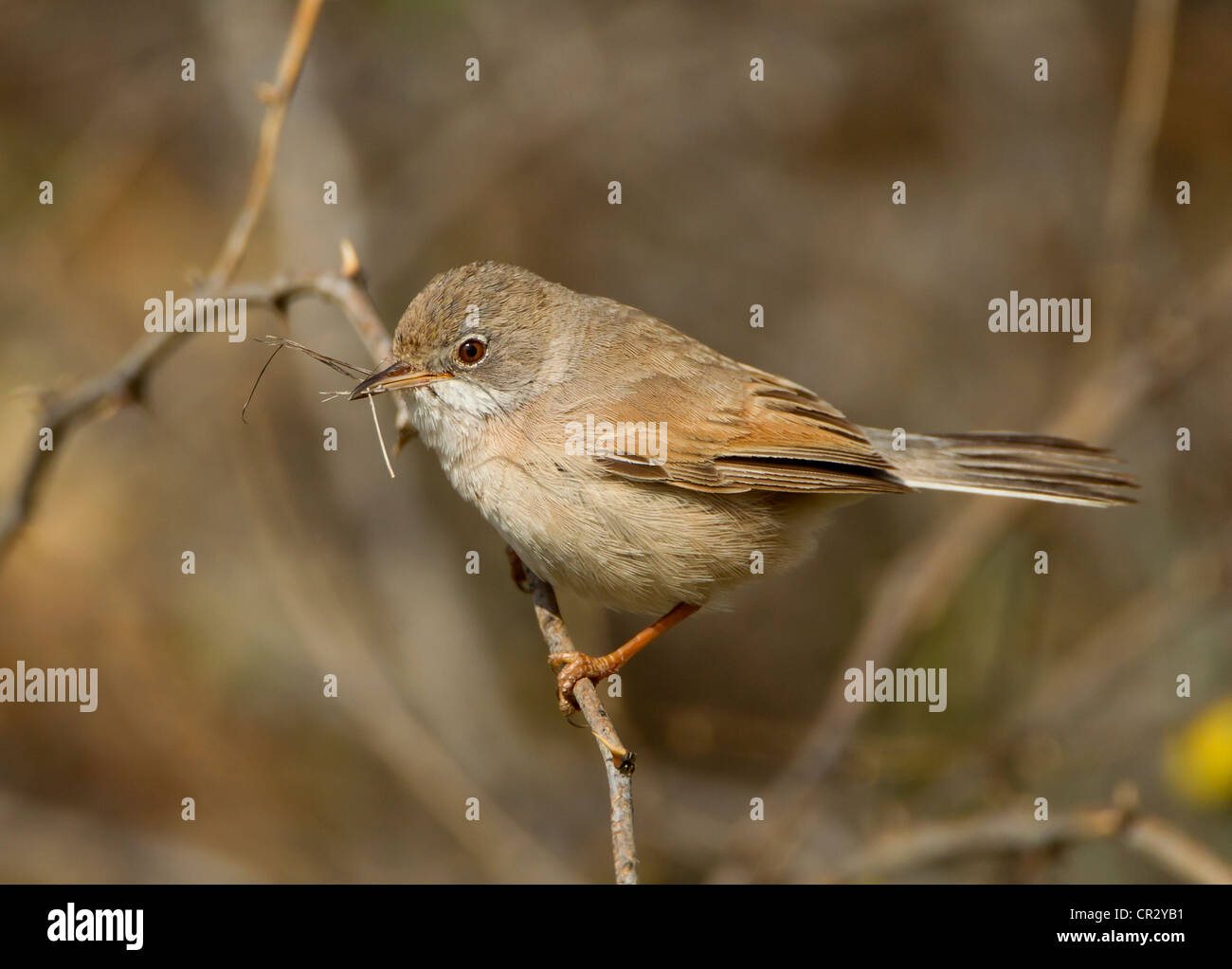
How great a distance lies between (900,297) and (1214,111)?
2301 mm

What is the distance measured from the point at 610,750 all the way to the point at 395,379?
1534 mm

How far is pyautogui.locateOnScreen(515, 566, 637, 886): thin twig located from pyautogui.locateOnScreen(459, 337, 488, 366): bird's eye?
2.58 ft

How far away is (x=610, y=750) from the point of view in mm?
3076

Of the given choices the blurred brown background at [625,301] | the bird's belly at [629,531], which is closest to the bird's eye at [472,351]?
the bird's belly at [629,531]

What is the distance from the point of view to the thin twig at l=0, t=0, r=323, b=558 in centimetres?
346

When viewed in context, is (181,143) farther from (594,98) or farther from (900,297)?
(900,297)

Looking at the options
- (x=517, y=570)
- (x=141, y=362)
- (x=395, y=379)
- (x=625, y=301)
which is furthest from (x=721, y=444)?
(x=625, y=301)

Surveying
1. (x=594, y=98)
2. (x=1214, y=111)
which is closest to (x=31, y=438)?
(x=594, y=98)

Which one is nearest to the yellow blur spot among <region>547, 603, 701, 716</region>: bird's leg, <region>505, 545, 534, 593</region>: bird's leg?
<region>547, 603, 701, 716</region>: bird's leg

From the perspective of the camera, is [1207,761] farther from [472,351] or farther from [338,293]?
[338,293]

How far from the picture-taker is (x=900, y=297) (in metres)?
8.07

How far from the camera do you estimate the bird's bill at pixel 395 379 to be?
3.82 metres

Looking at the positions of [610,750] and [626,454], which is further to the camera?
[626,454]

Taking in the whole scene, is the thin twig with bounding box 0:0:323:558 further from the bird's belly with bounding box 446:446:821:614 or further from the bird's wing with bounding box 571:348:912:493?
the bird's wing with bounding box 571:348:912:493
